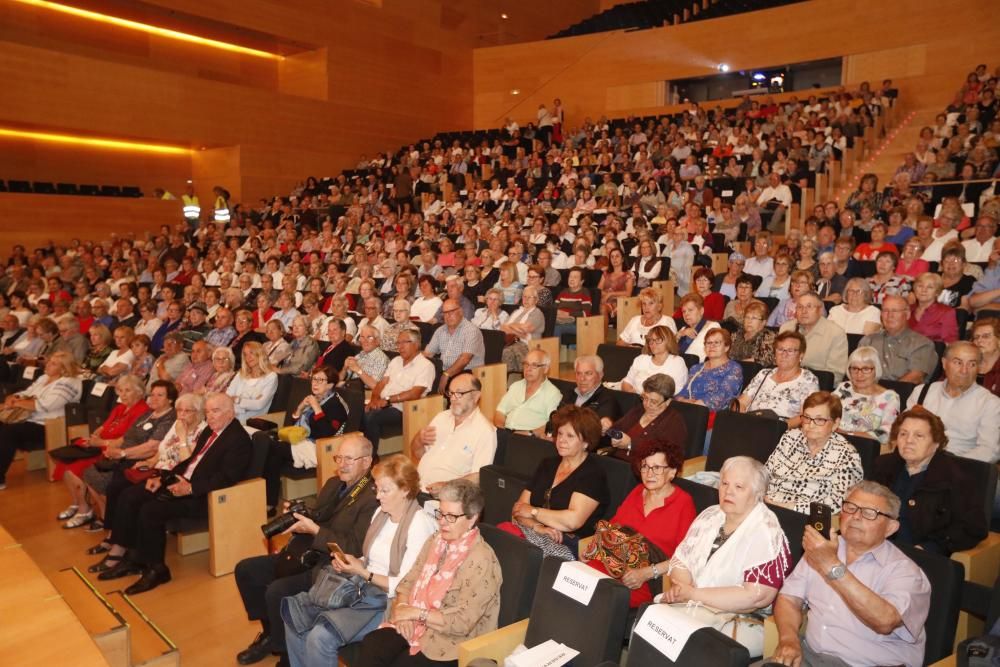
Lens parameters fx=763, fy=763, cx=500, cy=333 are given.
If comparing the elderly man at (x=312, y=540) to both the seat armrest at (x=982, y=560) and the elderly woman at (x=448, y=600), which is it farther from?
the seat armrest at (x=982, y=560)

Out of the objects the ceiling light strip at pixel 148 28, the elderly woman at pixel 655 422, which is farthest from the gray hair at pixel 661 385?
the ceiling light strip at pixel 148 28

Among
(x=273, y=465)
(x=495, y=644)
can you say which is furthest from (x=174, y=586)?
(x=495, y=644)

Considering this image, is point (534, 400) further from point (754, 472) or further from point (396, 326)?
point (396, 326)

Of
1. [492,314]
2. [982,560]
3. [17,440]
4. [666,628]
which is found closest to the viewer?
[666,628]

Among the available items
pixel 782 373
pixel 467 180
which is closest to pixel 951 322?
pixel 782 373

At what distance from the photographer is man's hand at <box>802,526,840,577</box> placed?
2041 millimetres

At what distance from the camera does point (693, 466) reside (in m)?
3.32

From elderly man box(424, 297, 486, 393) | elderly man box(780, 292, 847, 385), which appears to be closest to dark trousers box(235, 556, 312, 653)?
elderly man box(424, 297, 486, 393)

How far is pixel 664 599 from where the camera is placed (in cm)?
231

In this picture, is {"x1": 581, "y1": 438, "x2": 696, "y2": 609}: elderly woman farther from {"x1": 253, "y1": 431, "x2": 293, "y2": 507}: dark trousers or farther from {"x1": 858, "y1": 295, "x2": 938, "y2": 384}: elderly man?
{"x1": 253, "y1": 431, "x2": 293, "y2": 507}: dark trousers

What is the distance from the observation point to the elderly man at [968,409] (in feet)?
9.98

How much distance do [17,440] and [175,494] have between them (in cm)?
223

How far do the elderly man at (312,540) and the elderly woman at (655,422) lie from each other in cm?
112

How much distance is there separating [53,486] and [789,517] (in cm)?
466
